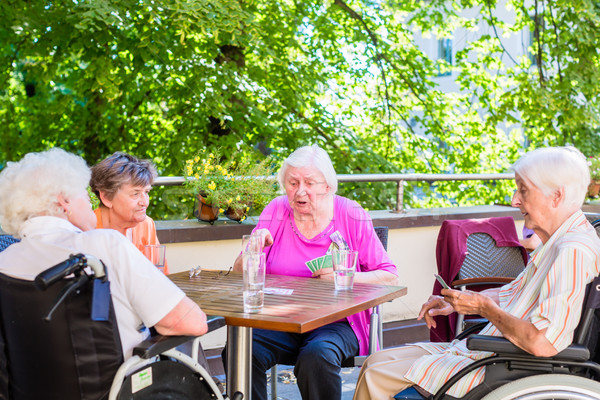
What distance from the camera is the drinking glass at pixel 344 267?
2682mm

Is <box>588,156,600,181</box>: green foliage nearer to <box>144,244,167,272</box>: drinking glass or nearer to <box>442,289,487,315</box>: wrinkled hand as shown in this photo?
<box>442,289,487,315</box>: wrinkled hand

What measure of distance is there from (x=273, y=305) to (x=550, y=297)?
3.05ft

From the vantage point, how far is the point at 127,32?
6.49 m

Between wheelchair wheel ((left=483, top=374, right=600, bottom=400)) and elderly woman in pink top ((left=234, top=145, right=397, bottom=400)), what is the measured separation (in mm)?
984

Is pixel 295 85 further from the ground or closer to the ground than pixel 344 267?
further from the ground

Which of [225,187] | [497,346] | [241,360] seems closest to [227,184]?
[225,187]

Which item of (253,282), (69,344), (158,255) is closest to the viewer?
(69,344)

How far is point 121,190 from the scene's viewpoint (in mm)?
3062

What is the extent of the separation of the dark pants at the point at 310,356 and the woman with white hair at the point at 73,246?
754 millimetres

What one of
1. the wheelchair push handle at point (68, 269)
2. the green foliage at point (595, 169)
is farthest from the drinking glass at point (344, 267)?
the green foliage at point (595, 169)

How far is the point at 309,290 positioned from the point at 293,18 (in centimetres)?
645

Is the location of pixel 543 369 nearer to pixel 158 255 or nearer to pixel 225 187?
pixel 158 255

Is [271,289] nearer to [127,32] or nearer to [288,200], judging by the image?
[288,200]

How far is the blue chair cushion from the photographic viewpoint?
2.26m
